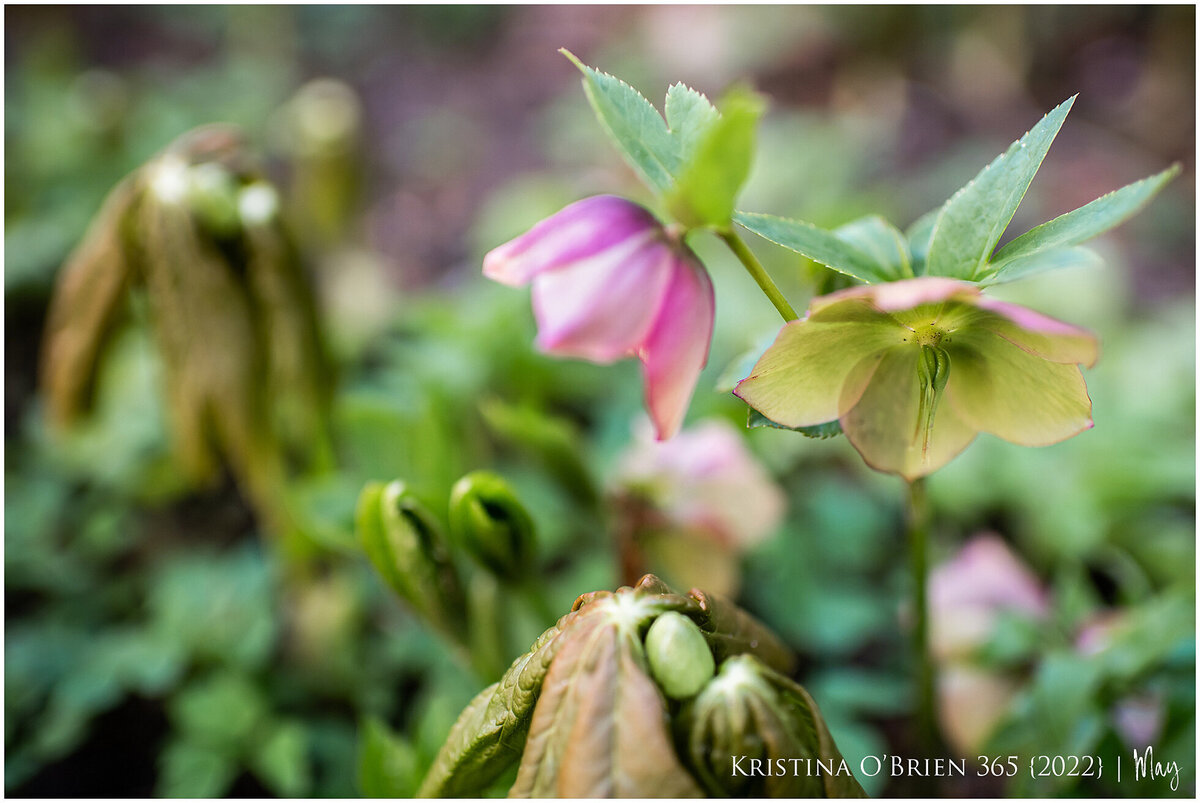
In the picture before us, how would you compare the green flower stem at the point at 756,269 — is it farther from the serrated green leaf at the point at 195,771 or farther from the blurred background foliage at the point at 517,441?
the serrated green leaf at the point at 195,771

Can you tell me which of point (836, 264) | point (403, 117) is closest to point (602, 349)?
point (836, 264)

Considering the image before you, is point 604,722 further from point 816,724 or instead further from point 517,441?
point 517,441

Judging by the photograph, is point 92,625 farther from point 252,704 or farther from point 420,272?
point 420,272

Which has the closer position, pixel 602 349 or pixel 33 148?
pixel 602 349

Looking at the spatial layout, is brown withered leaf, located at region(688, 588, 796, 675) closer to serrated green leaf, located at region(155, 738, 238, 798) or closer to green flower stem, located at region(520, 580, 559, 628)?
green flower stem, located at region(520, 580, 559, 628)

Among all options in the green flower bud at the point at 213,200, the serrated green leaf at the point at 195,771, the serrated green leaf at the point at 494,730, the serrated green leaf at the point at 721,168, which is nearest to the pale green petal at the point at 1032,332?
the serrated green leaf at the point at 721,168
